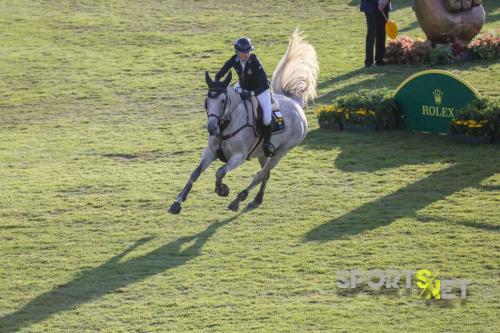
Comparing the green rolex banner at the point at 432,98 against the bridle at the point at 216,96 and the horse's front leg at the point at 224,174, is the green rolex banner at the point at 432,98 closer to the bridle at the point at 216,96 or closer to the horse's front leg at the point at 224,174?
the horse's front leg at the point at 224,174

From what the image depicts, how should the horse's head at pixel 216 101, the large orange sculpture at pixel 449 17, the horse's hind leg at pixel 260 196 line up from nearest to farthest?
the horse's head at pixel 216 101 → the horse's hind leg at pixel 260 196 → the large orange sculpture at pixel 449 17

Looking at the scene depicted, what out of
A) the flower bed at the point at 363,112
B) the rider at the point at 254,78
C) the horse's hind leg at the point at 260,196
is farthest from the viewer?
the flower bed at the point at 363,112

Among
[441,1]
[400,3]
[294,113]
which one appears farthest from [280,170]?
[400,3]

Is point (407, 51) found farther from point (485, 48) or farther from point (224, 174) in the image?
point (224, 174)

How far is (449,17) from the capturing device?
30.5 meters

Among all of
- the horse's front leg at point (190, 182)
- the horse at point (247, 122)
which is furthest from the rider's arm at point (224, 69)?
the horse's front leg at point (190, 182)

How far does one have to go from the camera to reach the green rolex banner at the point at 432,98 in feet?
79.5

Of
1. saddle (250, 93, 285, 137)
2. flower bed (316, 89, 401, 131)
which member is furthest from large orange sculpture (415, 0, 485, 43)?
saddle (250, 93, 285, 137)

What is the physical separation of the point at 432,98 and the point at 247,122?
7726mm

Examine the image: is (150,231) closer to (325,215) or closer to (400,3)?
(325,215)

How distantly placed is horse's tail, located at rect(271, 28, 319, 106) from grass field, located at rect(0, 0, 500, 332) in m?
2.07

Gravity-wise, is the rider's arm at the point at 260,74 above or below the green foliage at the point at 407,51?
above

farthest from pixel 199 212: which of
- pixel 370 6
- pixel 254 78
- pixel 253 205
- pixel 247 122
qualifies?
pixel 370 6

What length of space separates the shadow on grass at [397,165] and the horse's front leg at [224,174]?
1896 millimetres
